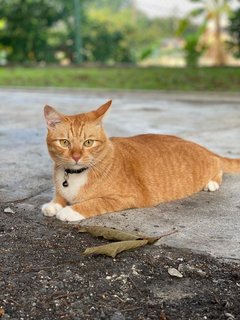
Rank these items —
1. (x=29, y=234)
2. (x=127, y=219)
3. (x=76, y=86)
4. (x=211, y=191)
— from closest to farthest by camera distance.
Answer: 1. (x=29, y=234)
2. (x=127, y=219)
3. (x=211, y=191)
4. (x=76, y=86)

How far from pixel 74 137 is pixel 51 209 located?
1.51 ft

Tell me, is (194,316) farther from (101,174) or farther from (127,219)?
(101,174)

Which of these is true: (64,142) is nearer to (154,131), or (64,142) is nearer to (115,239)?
(115,239)

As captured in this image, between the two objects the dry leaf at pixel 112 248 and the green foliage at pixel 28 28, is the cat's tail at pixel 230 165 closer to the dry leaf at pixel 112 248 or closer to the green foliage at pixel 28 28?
the dry leaf at pixel 112 248

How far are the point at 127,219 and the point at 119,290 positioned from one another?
1.00 meters

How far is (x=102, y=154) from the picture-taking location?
3.70 metres

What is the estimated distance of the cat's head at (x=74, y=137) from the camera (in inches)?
139

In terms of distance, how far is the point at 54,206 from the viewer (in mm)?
3648

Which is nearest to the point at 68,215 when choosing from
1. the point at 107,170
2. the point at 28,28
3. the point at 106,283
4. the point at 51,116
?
the point at 107,170

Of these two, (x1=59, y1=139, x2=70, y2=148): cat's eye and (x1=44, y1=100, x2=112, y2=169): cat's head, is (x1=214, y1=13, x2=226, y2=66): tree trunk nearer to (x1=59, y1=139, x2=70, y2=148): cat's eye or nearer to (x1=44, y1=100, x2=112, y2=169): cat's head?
(x1=44, y1=100, x2=112, y2=169): cat's head

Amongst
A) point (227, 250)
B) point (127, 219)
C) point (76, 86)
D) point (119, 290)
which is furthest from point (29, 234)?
point (76, 86)

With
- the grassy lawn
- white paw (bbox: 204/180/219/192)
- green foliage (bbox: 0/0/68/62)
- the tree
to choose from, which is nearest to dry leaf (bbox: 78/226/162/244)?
white paw (bbox: 204/180/219/192)

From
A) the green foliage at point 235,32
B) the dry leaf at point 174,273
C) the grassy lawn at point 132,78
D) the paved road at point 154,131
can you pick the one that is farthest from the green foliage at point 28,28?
the dry leaf at point 174,273

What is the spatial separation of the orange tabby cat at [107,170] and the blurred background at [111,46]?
889 centimetres
